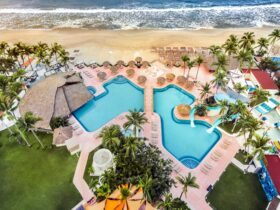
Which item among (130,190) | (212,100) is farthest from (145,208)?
(212,100)

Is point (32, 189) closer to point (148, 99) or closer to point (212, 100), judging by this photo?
point (148, 99)

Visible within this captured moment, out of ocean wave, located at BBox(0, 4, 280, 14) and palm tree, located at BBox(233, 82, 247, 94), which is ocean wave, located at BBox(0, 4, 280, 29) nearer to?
ocean wave, located at BBox(0, 4, 280, 14)

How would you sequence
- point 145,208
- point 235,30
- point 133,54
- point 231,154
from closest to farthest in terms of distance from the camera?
point 145,208 → point 231,154 → point 133,54 → point 235,30

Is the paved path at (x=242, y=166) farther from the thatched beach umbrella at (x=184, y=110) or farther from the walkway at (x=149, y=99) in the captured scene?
the walkway at (x=149, y=99)

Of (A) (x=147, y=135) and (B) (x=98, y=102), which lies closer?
(A) (x=147, y=135)

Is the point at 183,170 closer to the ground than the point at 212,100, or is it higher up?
closer to the ground

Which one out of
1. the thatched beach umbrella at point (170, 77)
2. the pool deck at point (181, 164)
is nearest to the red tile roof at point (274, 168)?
the pool deck at point (181, 164)
